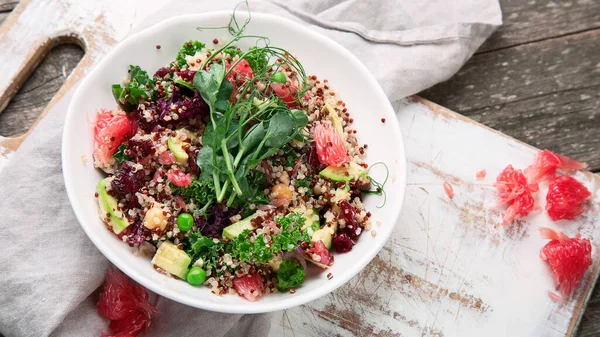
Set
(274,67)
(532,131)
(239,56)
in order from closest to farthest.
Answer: (239,56) < (274,67) < (532,131)

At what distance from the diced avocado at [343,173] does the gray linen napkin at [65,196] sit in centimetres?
81

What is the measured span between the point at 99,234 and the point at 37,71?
4.48 ft

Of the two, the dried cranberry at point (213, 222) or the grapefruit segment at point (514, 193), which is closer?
the dried cranberry at point (213, 222)

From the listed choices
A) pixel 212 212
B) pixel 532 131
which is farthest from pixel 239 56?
pixel 532 131

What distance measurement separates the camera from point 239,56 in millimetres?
2680

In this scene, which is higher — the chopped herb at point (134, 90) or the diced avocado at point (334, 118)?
the diced avocado at point (334, 118)

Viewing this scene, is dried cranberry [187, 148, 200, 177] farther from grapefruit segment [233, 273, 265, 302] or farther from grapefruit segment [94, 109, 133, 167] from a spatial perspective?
grapefruit segment [233, 273, 265, 302]

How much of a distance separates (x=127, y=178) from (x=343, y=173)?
3.12ft

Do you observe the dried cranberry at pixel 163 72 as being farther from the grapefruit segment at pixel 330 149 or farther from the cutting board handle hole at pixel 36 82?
the cutting board handle hole at pixel 36 82

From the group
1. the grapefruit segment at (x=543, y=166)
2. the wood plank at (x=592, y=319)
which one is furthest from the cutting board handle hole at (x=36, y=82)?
the wood plank at (x=592, y=319)

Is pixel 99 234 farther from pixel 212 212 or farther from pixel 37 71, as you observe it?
pixel 37 71

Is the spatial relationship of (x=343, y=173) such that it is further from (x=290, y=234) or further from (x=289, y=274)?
(x=289, y=274)

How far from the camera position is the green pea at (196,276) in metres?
2.41

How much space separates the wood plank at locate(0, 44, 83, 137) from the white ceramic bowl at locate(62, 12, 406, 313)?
2.61 ft
